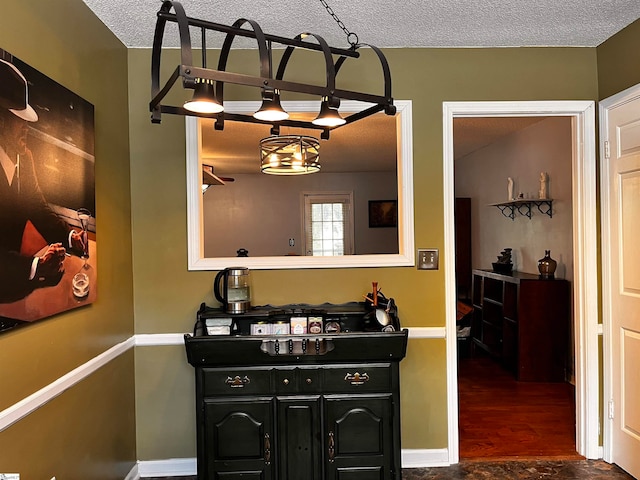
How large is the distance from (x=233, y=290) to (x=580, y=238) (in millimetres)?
2105

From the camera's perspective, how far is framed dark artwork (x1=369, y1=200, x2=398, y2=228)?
8484 millimetres

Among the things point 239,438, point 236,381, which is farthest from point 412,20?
point 239,438

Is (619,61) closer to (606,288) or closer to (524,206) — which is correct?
(606,288)

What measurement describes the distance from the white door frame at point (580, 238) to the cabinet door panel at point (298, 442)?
0.89m

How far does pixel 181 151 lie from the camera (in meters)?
2.73

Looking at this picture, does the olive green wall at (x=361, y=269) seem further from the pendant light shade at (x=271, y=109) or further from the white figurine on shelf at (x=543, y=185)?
the white figurine on shelf at (x=543, y=185)

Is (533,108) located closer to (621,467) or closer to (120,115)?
(621,467)

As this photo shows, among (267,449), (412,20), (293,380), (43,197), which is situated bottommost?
(267,449)

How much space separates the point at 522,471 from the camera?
2.71 m

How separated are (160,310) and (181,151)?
944mm

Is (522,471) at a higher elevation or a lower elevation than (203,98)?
lower

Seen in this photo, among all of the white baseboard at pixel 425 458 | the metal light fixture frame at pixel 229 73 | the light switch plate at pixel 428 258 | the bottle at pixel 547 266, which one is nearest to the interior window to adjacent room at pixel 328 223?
the bottle at pixel 547 266

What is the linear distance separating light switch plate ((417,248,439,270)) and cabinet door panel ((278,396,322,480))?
105 cm

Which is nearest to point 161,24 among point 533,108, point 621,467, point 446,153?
point 446,153
